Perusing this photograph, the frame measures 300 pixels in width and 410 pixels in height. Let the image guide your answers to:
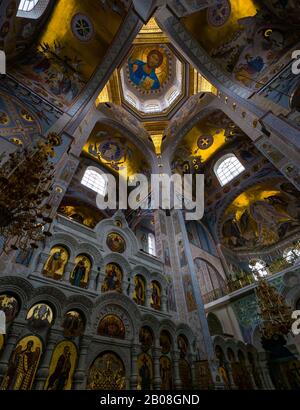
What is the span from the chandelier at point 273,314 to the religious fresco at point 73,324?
5801 mm

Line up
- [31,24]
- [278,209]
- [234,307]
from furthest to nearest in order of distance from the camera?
[278,209]
[234,307]
[31,24]

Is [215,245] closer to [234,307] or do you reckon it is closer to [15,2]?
[234,307]

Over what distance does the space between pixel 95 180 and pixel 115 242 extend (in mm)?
5985

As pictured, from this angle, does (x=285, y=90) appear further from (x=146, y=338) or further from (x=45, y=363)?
(x=45, y=363)

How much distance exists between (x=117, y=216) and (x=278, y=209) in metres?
10.7

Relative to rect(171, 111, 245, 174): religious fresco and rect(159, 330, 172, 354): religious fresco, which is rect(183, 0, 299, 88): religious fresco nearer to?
rect(171, 111, 245, 174): religious fresco

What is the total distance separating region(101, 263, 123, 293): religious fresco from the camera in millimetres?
6548

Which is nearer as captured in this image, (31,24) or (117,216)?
(31,24)

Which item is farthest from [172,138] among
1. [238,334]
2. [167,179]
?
[238,334]

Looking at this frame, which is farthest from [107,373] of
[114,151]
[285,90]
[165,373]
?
[114,151]

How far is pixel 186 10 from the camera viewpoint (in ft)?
30.1

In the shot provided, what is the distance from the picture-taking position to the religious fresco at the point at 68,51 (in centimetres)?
820

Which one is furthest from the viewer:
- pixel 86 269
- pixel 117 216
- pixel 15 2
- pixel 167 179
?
pixel 167 179

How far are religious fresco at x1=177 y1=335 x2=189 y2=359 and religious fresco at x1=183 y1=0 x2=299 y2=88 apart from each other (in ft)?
33.4
